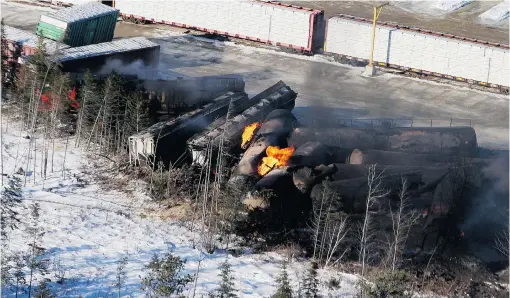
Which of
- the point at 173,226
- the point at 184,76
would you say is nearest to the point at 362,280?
the point at 173,226

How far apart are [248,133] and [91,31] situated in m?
17.3

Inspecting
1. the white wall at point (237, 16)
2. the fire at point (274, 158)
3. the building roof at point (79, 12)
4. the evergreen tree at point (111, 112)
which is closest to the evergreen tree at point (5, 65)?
the building roof at point (79, 12)

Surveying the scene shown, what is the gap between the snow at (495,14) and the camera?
57.5 m

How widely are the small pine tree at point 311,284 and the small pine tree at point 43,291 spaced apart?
294 inches

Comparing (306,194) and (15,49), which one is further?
(15,49)

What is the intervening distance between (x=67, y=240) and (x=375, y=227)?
10.9m

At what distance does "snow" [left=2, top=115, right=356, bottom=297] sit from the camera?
2639cm

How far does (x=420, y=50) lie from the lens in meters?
47.1

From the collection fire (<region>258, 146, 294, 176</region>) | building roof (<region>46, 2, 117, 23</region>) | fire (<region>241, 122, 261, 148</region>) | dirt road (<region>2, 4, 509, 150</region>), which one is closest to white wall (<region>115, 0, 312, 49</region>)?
dirt road (<region>2, 4, 509, 150</region>)

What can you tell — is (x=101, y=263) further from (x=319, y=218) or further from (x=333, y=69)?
(x=333, y=69)

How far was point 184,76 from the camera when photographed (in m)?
46.7

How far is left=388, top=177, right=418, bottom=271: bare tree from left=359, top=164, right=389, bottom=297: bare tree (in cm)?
68

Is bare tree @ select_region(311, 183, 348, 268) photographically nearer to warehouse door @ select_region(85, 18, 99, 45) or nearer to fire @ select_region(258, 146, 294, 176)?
fire @ select_region(258, 146, 294, 176)

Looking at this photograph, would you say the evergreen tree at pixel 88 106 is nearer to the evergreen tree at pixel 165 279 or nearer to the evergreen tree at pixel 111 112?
the evergreen tree at pixel 111 112
